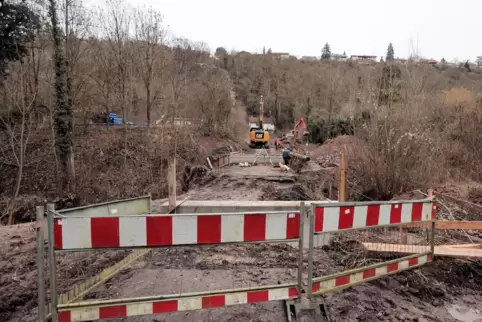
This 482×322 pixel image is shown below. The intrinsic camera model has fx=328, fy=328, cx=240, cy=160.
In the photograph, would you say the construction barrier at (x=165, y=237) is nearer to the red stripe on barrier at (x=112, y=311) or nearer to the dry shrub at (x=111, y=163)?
the red stripe on barrier at (x=112, y=311)

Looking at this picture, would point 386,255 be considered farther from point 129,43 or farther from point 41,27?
point 129,43

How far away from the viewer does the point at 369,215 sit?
3893 millimetres

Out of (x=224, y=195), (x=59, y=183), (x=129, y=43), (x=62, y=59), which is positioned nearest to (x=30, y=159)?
(x=59, y=183)

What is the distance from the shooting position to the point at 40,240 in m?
2.88

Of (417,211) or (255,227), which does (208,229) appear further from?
(417,211)

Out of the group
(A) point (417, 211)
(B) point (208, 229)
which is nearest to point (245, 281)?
(B) point (208, 229)

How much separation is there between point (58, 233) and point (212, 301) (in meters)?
1.57

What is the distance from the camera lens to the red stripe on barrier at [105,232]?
3.00 metres

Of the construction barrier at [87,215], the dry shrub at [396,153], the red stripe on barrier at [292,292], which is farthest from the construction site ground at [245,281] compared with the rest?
the dry shrub at [396,153]

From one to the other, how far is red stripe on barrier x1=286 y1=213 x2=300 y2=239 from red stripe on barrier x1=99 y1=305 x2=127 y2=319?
1723 millimetres

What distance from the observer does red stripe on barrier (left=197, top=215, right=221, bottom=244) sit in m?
3.18

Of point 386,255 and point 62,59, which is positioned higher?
point 62,59

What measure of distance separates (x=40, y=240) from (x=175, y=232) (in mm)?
1165

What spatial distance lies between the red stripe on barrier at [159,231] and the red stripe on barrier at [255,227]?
75cm
